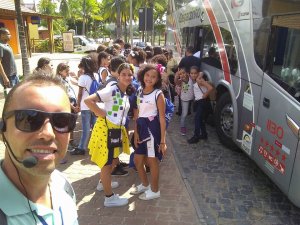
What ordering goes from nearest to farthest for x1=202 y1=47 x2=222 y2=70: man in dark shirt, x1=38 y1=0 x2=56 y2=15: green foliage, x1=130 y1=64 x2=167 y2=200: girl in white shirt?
1. x1=130 y1=64 x2=167 y2=200: girl in white shirt
2. x1=202 y1=47 x2=222 y2=70: man in dark shirt
3. x1=38 y1=0 x2=56 y2=15: green foliage

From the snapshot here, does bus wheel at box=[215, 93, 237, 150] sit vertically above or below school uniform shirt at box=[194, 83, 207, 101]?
below

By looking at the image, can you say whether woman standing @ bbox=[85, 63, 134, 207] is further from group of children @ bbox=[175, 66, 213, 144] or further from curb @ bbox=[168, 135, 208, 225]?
group of children @ bbox=[175, 66, 213, 144]

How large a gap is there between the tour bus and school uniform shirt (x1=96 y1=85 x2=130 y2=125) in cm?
199

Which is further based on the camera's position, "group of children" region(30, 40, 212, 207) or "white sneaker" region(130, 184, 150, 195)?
"white sneaker" region(130, 184, 150, 195)

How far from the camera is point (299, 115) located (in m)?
3.50

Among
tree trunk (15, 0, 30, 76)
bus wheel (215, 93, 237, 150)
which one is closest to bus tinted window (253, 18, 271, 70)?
bus wheel (215, 93, 237, 150)

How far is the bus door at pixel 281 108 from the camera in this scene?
3.68 meters

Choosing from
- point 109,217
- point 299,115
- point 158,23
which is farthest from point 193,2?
point 158,23

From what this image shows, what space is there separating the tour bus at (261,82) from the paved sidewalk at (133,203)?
4.03 ft

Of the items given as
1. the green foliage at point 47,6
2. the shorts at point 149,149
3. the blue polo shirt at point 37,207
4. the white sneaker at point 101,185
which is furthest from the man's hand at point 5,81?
the green foliage at point 47,6

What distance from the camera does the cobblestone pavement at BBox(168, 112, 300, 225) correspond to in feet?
12.9

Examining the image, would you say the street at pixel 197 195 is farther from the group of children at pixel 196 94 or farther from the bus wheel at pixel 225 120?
the group of children at pixel 196 94

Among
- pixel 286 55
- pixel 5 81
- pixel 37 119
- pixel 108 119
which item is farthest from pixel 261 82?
pixel 5 81

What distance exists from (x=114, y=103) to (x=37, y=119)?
2.57 m
